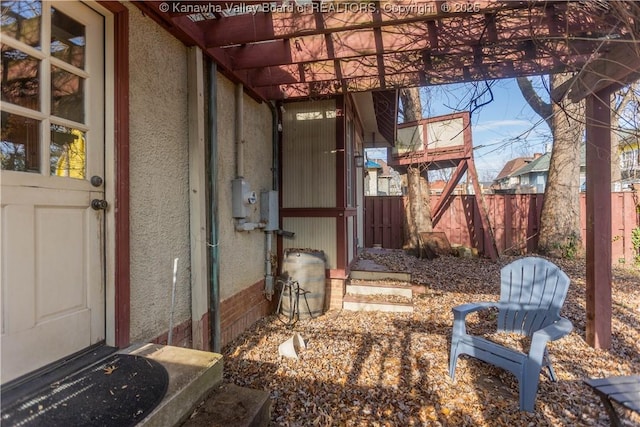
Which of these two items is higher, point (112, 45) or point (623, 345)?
point (112, 45)

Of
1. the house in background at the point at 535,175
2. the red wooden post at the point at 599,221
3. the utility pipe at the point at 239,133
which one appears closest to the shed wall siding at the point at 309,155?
the utility pipe at the point at 239,133

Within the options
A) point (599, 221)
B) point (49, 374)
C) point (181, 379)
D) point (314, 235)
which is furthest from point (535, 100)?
point (49, 374)

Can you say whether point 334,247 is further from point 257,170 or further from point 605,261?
point 605,261

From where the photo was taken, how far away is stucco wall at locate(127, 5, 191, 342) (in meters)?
2.07

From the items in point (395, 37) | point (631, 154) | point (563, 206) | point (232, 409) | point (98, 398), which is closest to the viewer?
point (98, 398)

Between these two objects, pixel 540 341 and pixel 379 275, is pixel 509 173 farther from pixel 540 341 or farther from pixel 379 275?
pixel 540 341

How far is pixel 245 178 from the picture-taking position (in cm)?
363

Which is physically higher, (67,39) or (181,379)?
(67,39)

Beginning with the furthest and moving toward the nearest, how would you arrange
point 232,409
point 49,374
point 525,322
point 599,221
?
point 599,221 < point 525,322 < point 232,409 < point 49,374

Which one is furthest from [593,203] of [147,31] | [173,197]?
[147,31]

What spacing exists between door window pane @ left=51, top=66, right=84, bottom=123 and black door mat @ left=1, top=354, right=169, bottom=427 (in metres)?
1.38

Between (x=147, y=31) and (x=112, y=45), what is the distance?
38cm

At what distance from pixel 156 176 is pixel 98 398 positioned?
1.39 meters

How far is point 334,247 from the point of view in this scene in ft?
14.8
